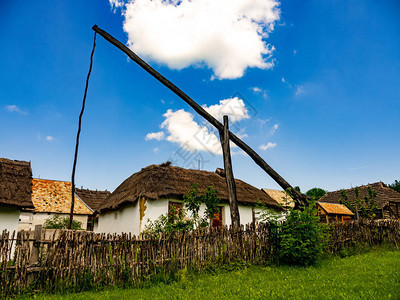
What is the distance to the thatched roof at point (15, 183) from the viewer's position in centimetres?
985

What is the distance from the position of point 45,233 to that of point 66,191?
56.8 ft

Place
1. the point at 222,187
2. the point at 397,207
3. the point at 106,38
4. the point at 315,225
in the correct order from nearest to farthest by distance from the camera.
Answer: the point at 315,225 < the point at 106,38 < the point at 222,187 < the point at 397,207

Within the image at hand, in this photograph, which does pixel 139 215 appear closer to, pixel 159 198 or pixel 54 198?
pixel 159 198

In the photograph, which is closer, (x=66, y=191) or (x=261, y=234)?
(x=261, y=234)

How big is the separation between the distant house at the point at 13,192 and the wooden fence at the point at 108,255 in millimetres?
4242

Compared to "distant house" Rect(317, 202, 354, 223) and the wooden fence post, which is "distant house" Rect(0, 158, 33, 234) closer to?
the wooden fence post

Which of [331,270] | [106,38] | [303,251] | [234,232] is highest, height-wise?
[106,38]

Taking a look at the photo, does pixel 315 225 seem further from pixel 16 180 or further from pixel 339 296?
pixel 16 180

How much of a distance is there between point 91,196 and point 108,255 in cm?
2043

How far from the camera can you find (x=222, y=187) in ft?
51.2

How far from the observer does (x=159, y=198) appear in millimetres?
12609

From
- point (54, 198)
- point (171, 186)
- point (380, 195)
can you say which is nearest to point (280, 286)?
point (171, 186)

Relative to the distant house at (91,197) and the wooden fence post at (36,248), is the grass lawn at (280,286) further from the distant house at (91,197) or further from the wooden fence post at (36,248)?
the distant house at (91,197)

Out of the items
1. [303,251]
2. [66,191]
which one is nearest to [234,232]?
[303,251]
